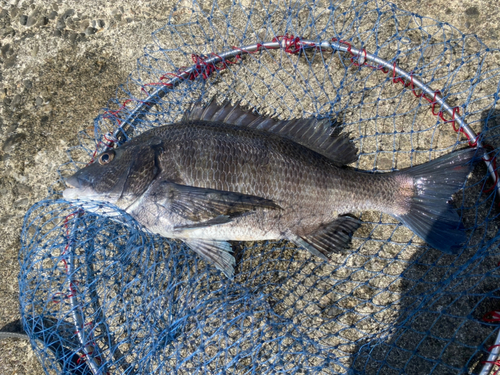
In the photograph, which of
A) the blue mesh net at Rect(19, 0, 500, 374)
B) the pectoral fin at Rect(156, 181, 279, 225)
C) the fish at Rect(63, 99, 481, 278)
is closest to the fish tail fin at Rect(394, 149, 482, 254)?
the fish at Rect(63, 99, 481, 278)

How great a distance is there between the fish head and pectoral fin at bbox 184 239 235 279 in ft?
1.71

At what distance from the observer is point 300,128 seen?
2.59m

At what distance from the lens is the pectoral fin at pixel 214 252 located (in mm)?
2461

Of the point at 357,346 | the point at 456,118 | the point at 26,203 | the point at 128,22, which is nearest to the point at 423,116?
the point at 456,118

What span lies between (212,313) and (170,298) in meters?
0.34

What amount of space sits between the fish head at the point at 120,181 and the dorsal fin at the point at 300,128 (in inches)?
22.8

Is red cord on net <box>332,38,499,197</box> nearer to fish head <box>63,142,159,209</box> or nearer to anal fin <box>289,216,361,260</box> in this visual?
anal fin <box>289,216,361,260</box>

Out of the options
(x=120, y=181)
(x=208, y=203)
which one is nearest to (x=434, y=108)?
(x=208, y=203)

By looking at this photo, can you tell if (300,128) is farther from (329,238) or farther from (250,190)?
(329,238)

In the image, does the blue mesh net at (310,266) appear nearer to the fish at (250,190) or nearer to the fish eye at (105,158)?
the fish at (250,190)

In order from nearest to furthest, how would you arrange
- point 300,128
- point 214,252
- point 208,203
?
point 208,203 < point 214,252 < point 300,128

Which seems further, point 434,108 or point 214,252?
point 434,108

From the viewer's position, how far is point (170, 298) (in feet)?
8.33

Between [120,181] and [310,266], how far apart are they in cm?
160
